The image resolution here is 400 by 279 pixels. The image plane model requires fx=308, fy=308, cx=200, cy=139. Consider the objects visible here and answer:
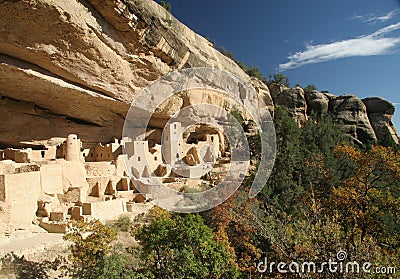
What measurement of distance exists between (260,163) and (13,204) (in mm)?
12815

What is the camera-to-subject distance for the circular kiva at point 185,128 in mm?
13312

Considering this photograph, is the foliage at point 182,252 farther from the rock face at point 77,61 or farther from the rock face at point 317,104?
the rock face at point 317,104

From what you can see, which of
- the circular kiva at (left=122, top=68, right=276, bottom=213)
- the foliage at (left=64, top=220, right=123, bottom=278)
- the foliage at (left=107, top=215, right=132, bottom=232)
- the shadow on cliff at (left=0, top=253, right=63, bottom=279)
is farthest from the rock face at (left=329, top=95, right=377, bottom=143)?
the shadow on cliff at (left=0, top=253, right=63, bottom=279)

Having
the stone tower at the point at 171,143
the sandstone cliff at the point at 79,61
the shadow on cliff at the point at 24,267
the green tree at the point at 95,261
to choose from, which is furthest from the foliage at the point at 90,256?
the stone tower at the point at 171,143

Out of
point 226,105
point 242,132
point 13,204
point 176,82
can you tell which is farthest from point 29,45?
point 242,132

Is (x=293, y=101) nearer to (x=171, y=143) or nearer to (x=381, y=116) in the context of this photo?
(x=381, y=116)

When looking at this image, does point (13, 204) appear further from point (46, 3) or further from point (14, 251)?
point (46, 3)

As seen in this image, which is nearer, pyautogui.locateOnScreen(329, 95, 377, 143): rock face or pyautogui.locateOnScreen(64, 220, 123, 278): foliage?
pyautogui.locateOnScreen(64, 220, 123, 278): foliage

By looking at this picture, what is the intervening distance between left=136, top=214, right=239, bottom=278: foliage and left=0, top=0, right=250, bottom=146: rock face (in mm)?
5913

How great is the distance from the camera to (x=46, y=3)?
313 inches

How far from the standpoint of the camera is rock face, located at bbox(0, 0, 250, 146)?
28.0 feet

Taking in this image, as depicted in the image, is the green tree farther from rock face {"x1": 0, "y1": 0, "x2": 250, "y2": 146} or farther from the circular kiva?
rock face {"x1": 0, "y1": 0, "x2": 250, "y2": 146}

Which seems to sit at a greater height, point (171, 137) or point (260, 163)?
point (171, 137)

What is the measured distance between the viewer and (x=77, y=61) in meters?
10.1
